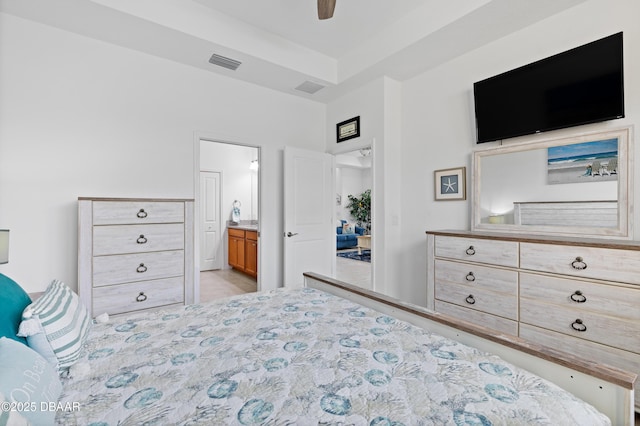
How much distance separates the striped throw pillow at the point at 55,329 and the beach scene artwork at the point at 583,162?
10.1 ft

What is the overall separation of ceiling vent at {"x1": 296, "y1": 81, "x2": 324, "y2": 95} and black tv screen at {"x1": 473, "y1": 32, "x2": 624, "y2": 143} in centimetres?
175

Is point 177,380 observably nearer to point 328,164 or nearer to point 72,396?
point 72,396

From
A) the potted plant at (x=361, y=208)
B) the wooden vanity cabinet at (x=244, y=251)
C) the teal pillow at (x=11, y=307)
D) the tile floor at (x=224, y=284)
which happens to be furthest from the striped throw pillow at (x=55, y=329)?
the potted plant at (x=361, y=208)

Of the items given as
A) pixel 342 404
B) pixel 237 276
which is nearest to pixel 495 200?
pixel 342 404

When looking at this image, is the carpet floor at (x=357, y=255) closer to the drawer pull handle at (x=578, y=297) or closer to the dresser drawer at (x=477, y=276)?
the dresser drawer at (x=477, y=276)

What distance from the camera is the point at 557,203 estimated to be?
2.32m

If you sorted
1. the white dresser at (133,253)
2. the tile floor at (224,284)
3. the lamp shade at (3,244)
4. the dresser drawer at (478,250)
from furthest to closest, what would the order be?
1. the tile floor at (224,284)
2. the white dresser at (133,253)
3. the dresser drawer at (478,250)
4. the lamp shade at (3,244)

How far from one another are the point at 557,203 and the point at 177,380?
8.92ft

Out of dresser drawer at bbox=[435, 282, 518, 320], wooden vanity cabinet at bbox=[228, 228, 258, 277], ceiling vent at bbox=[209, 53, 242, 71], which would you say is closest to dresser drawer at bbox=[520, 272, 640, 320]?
dresser drawer at bbox=[435, 282, 518, 320]

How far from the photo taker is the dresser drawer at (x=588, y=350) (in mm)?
1703

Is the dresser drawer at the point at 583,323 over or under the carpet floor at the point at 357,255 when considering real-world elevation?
over

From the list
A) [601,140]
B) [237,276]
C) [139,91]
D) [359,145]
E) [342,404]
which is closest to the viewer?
[342,404]

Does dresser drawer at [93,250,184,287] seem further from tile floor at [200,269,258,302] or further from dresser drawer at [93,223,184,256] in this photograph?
tile floor at [200,269,258,302]

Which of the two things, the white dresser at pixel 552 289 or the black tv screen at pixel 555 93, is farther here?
the black tv screen at pixel 555 93
